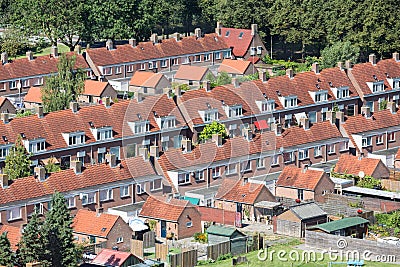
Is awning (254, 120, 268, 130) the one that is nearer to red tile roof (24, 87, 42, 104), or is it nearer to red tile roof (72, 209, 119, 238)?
red tile roof (24, 87, 42, 104)

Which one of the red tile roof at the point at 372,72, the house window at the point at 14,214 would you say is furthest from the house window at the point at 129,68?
the house window at the point at 14,214

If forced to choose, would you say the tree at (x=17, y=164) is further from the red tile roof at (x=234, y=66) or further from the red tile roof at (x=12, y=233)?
the red tile roof at (x=234, y=66)

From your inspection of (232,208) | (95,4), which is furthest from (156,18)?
(232,208)

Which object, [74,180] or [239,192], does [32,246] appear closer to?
[74,180]

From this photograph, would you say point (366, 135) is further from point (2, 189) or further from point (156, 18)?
point (156, 18)

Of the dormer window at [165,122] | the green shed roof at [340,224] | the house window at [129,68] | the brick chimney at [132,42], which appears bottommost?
the green shed roof at [340,224]

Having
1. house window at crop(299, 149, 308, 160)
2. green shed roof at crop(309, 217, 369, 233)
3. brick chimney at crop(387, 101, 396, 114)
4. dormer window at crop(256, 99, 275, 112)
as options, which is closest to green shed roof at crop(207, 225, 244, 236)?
green shed roof at crop(309, 217, 369, 233)

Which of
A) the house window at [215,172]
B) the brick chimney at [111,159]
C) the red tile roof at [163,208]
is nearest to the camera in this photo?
the red tile roof at [163,208]

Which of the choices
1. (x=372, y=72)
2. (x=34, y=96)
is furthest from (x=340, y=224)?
(x=34, y=96)
